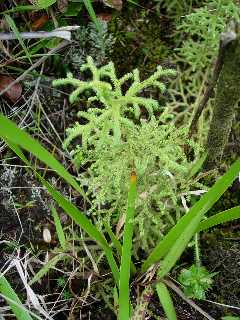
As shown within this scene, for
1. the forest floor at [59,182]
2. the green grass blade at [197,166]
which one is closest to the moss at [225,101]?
the green grass blade at [197,166]

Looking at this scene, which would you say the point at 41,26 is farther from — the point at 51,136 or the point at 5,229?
the point at 5,229

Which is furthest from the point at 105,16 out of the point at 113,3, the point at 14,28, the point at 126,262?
the point at 126,262

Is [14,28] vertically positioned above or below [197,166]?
above

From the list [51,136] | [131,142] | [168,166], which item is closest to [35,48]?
[51,136]

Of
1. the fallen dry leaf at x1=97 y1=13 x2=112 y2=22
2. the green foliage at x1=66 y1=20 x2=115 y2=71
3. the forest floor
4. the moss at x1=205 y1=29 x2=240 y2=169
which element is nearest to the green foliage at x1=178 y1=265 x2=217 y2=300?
the forest floor

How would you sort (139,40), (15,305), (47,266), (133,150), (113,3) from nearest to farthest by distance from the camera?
(15,305)
(133,150)
(47,266)
(113,3)
(139,40)

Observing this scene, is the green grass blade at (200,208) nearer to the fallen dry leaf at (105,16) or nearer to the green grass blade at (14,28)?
the green grass blade at (14,28)

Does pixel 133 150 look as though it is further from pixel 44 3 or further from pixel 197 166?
pixel 44 3

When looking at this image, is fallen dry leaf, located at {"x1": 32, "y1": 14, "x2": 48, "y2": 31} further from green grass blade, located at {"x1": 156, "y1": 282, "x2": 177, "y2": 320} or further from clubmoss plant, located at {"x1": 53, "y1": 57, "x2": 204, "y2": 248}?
green grass blade, located at {"x1": 156, "y1": 282, "x2": 177, "y2": 320}
